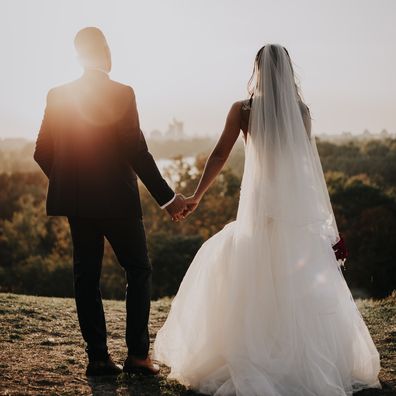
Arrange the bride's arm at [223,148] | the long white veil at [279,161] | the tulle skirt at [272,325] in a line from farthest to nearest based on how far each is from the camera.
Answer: the bride's arm at [223,148] < the long white veil at [279,161] < the tulle skirt at [272,325]

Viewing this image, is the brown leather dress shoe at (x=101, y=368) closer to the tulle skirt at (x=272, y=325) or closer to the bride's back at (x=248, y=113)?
the tulle skirt at (x=272, y=325)

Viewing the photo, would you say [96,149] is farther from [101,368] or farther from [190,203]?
[101,368]

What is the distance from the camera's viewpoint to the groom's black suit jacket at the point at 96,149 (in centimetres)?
398

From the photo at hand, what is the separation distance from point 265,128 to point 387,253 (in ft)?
86.4

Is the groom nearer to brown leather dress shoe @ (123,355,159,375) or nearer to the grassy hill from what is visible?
brown leather dress shoe @ (123,355,159,375)

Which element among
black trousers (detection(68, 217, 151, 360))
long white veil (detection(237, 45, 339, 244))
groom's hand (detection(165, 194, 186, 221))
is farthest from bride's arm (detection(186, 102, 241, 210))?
black trousers (detection(68, 217, 151, 360))

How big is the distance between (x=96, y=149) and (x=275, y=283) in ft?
5.10

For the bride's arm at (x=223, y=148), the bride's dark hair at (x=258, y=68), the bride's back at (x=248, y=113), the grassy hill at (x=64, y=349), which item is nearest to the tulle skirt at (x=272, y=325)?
the grassy hill at (x=64, y=349)

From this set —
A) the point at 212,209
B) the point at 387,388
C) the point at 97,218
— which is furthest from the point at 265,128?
the point at 212,209

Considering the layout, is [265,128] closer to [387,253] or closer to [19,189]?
[387,253]

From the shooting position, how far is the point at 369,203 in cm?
3338

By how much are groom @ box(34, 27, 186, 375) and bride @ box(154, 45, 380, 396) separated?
0.46m

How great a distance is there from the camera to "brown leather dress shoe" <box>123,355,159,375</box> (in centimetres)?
421

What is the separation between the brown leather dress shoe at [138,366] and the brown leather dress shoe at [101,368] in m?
0.09
